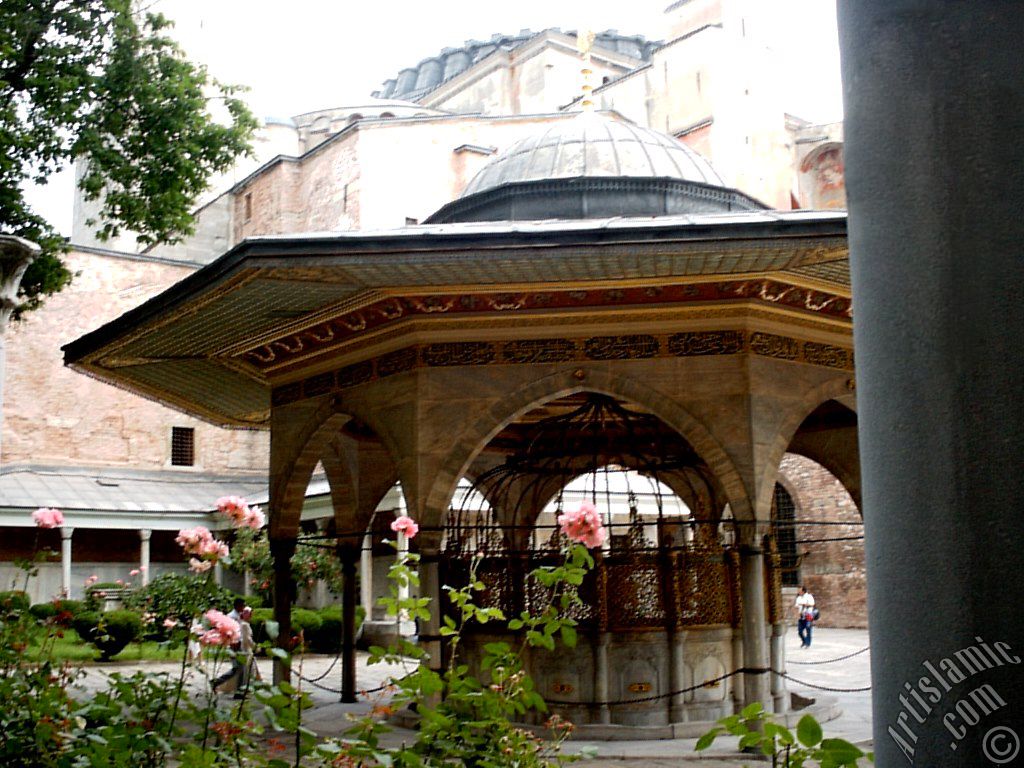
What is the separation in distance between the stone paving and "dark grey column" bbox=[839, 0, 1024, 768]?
2.23 metres

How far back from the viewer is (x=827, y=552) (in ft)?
78.3

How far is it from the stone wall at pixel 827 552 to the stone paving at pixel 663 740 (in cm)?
532

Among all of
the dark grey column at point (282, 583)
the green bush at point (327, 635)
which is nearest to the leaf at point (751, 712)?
the dark grey column at point (282, 583)

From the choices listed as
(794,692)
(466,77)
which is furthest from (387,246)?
(466,77)

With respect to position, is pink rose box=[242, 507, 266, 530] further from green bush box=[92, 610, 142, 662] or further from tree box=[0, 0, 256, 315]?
green bush box=[92, 610, 142, 662]

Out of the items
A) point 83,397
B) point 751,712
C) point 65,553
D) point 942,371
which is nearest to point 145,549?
point 65,553

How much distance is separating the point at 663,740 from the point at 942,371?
751 cm

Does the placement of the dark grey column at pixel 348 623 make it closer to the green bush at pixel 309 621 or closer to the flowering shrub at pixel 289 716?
the flowering shrub at pixel 289 716

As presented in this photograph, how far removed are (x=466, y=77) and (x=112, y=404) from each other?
19385 millimetres

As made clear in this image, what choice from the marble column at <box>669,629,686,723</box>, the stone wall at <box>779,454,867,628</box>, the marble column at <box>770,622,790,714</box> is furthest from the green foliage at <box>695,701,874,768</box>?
the stone wall at <box>779,454,867,628</box>

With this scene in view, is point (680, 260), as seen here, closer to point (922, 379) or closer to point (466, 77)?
point (922, 379)

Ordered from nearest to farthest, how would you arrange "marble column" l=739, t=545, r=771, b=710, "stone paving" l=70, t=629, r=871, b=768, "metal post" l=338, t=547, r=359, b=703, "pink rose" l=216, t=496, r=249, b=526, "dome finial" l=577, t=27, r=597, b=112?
"pink rose" l=216, t=496, r=249, b=526 < "stone paving" l=70, t=629, r=871, b=768 < "marble column" l=739, t=545, r=771, b=710 < "metal post" l=338, t=547, r=359, b=703 < "dome finial" l=577, t=27, r=597, b=112

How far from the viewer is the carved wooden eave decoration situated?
697 cm

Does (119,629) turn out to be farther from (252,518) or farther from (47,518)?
(252,518)
